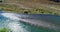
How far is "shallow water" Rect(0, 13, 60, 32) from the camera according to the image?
5742 mm

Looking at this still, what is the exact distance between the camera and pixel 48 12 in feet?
20.7

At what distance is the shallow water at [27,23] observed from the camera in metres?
5.74

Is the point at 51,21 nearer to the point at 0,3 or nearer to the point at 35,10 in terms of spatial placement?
the point at 35,10

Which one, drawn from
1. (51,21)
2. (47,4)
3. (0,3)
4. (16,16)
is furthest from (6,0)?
(51,21)

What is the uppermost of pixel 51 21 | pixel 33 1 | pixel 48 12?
pixel 33 1

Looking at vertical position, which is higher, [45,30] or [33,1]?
[33,1]

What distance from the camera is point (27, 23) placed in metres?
6.42

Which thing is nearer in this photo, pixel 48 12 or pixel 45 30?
pixel 45 30

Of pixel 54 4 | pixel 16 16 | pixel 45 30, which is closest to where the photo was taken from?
pixel 45 30

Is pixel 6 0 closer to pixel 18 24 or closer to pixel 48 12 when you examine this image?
pixel 18 24

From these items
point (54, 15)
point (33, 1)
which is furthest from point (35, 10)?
point (54, 15)

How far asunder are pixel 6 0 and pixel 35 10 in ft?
3.53

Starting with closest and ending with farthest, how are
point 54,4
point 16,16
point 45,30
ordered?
point 45,30
point 54,4
point 16,16

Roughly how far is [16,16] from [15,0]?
28.0 inches
